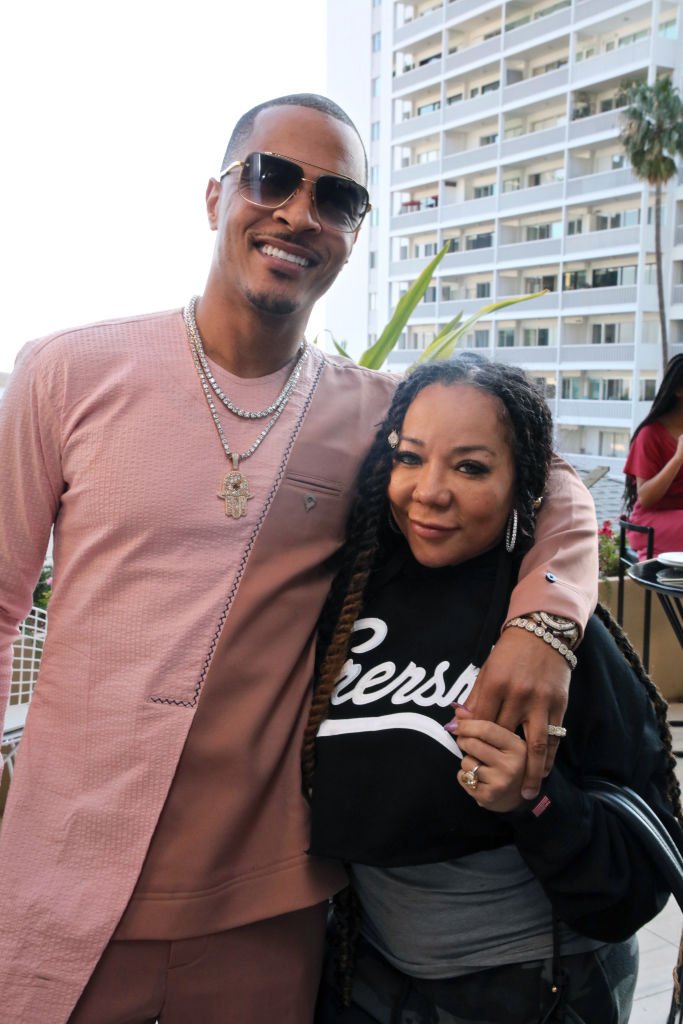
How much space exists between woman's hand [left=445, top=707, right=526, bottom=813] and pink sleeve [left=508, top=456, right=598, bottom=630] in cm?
15

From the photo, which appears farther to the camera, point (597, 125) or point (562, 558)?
point (597, 125)

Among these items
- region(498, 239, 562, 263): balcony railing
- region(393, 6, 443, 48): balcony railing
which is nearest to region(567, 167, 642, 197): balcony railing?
region(498, 239, 562, 263): balcony railing

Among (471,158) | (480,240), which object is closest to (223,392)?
(471,158)

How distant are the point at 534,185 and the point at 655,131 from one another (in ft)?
40.1

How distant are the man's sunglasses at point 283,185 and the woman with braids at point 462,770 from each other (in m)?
0.27

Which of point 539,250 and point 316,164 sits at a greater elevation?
point 539,250

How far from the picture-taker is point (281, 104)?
1.18 metres

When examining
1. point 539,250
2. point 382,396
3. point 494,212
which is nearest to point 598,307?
point 539,250

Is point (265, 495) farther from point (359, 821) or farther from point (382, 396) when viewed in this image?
point (359, 821)

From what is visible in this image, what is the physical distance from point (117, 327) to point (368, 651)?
1.66 feet

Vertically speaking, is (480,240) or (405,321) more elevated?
(480,240)

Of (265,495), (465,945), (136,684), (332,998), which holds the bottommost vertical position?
(332,998)

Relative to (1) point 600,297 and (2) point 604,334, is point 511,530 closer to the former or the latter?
(1) point 600,297

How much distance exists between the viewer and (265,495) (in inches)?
42.4
